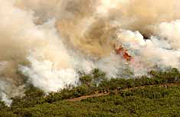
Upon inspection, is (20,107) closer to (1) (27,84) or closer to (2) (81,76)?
(1) (27,84)

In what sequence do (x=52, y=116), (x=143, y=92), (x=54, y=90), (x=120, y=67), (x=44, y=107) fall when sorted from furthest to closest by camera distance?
(x=120, y=67) < (x=54, y=90) < (x=143, y=92) < (x=44, y=107) < (x=52, y=116)

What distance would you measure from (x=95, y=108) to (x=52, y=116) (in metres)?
4.24

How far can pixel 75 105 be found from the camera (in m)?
41.8

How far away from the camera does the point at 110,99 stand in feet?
144

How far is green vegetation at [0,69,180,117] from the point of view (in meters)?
38.9

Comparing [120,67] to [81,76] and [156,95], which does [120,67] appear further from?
[156,95]

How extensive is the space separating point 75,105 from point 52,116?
4.05 m

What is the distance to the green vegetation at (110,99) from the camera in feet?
128

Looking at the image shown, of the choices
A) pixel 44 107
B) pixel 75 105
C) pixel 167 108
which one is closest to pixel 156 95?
pixel 167 108

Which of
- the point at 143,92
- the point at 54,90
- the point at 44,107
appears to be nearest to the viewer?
the point at 44,107

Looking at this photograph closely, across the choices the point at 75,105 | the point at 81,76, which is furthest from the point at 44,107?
the point at 81,76

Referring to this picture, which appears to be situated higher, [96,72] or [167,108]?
[96,72]

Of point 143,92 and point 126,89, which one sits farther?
point 126,89

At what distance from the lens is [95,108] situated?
4031 cm
